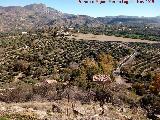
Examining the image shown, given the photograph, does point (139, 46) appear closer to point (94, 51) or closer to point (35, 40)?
point (94, 51)

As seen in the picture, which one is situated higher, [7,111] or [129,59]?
[7,111]

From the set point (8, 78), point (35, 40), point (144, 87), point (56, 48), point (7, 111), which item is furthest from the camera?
point (35, 40)

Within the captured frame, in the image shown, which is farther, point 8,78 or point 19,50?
point 19,50

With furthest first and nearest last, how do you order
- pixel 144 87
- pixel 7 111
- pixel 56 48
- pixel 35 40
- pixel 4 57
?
pixel 35 40 → pixel 56 48 → pixel 4 57 → pixel 144 87 → pixel 7 111

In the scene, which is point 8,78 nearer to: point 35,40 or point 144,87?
point 144,87

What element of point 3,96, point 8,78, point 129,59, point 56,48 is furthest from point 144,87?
point 56,48

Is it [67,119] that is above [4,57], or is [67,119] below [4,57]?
above

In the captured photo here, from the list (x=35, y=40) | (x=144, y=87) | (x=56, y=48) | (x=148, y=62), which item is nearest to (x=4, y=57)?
(x=56, y=48)

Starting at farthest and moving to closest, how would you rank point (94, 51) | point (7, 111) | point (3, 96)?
point (94, 51) < point (3, 96) < point (7, 111)

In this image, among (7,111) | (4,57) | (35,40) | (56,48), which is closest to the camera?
(7,111)
